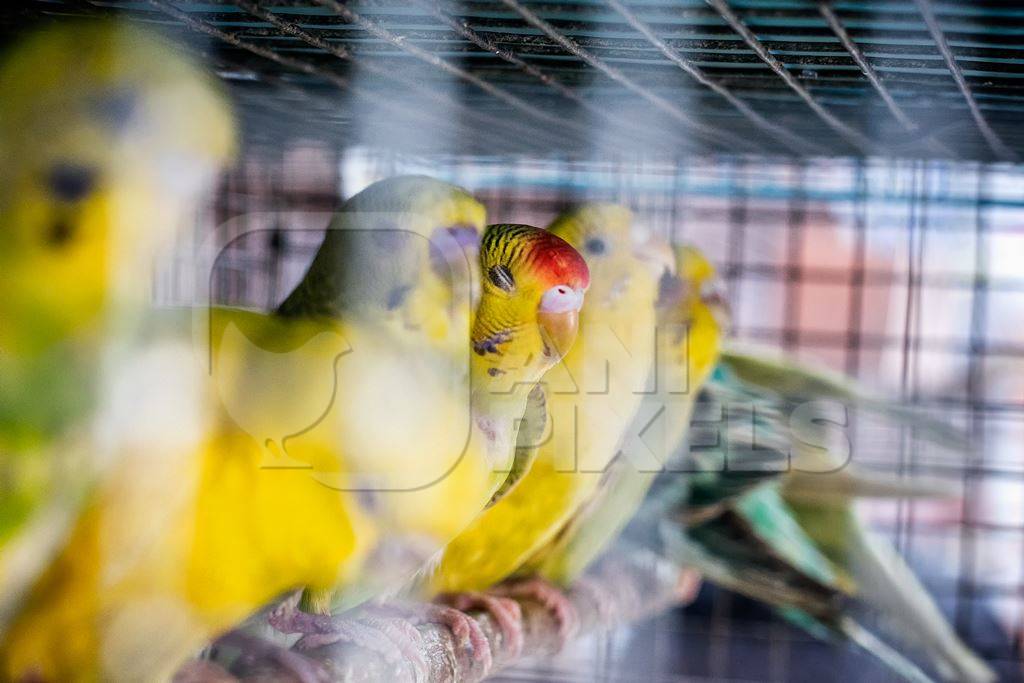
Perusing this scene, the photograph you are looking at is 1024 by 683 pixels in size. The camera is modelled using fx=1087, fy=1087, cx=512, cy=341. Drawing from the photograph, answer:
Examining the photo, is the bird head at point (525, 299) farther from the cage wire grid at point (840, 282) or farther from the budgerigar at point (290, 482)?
the cage wire grid at point (840, 282)

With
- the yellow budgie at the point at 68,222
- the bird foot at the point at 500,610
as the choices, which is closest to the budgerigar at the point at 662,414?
the bird foot at the point at 500,610

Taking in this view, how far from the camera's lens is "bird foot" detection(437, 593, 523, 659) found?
2.92ft

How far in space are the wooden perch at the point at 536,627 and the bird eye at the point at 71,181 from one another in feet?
0.93

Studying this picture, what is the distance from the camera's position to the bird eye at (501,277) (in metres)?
0.66

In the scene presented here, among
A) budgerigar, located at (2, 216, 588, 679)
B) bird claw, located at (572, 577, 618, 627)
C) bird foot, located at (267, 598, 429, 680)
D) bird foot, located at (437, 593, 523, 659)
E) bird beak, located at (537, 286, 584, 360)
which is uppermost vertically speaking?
bird beak, located at (537, 286, 584, 360)

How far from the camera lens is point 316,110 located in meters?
0.90

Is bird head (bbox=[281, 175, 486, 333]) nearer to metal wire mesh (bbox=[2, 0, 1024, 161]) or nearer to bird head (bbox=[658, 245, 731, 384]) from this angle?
metal wire mesh (bbox=[2, 0, 1024, 161])

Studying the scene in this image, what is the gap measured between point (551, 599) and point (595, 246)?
338 millimetres

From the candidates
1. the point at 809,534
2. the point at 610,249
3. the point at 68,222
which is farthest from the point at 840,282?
the point at 68,222

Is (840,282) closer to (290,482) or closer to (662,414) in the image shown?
(662,414)

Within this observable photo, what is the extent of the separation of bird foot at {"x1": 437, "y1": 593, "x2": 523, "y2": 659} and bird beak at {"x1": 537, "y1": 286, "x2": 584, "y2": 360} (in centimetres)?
31

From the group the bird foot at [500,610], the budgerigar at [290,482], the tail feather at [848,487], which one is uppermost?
the budgerigar at [290,482]

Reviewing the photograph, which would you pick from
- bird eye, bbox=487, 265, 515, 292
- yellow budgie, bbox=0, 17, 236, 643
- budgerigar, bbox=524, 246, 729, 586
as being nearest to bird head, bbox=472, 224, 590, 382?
bird eye, bbox=487, 265, 515, 292

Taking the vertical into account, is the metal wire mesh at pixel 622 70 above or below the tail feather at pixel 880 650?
above
